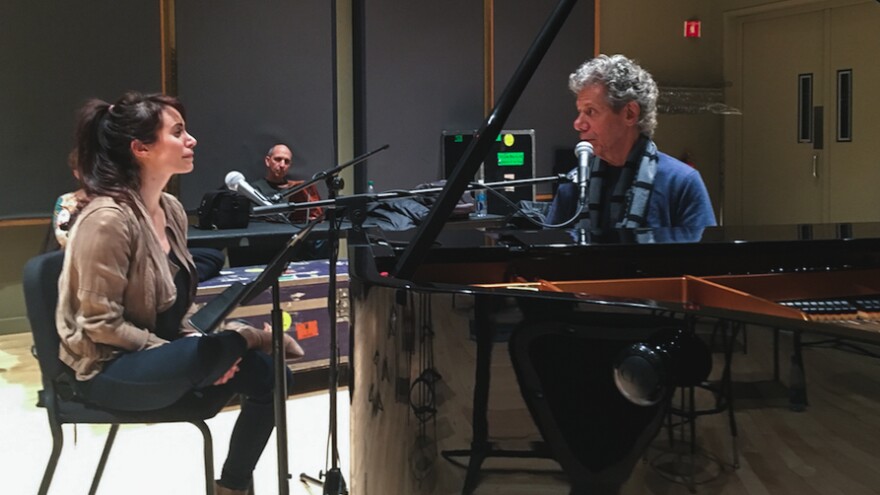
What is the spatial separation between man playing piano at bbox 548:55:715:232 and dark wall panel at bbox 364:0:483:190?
10.8 ft

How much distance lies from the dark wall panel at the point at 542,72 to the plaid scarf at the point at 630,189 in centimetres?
351

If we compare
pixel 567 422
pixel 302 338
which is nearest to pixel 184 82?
pixel 302 338

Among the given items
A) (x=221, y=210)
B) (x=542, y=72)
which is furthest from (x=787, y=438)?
(x=542, y=72)

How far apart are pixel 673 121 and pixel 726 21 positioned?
109 centimetres

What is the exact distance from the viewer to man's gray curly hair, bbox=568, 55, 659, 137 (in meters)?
2.46

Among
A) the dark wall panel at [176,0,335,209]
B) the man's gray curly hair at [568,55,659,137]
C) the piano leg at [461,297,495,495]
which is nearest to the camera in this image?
the piano leg at [461,297,495,495]

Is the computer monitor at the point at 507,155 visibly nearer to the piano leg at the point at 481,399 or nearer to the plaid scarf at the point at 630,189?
the plaid scarf at the point at 630,189

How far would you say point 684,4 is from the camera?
24.8ft

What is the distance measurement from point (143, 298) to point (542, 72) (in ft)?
15.3

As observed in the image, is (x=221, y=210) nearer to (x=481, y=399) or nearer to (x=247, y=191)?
(x=247, y=191)

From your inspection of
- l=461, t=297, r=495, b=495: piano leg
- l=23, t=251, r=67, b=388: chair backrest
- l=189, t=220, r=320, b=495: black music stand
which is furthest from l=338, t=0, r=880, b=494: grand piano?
l=23, t=251, r=67, b=388: chair backrest

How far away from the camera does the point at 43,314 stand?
2.03 metres

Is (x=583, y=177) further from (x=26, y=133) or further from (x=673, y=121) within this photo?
(x=673, y=121)

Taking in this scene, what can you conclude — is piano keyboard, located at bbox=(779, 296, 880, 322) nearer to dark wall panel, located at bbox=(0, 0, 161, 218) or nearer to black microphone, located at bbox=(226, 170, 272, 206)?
black microphone, located at bbox=(226, 170, 272, 206)
